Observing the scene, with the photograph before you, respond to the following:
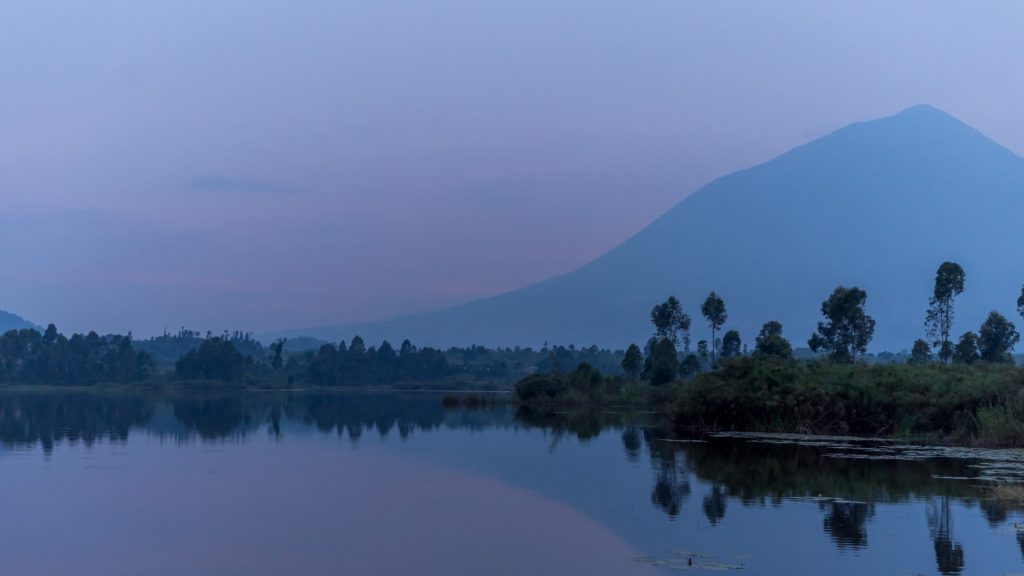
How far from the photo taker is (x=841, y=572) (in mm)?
15961

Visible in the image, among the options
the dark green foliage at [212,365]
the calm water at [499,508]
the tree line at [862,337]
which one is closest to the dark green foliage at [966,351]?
the tree line at [862,337]

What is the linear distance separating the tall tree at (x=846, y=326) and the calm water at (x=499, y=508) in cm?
3215

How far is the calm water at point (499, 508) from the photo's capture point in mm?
16875

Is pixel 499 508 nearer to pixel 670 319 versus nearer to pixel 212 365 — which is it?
pixel 670 319

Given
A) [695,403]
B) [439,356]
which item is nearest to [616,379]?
[695,403]

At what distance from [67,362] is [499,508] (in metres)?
130

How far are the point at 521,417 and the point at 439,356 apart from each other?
104m

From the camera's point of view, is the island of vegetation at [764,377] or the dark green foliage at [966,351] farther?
the dark green foliage at [966,351]

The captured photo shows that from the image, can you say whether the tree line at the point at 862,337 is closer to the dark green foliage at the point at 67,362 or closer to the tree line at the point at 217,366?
the tree line at the point at 217,366

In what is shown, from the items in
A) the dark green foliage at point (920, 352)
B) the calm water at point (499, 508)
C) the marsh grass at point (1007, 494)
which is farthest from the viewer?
the dark green foliage at point (920, 352)

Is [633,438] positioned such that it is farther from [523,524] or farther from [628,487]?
[523,524]

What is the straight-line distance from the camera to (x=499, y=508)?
22938mm

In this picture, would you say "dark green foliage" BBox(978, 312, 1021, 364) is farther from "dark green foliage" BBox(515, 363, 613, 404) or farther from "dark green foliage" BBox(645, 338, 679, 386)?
"dark green foliage" BBox(515, 363, 613, 404)

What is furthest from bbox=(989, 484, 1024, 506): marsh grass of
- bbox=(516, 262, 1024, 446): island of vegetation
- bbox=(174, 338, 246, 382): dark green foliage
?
bbox=(174, 338, 246, 382): dark green foliage
